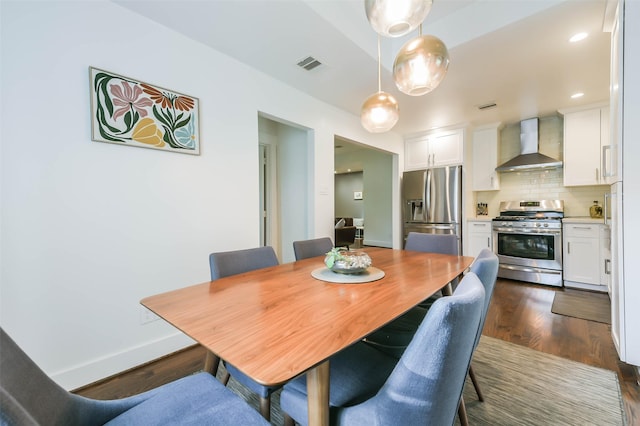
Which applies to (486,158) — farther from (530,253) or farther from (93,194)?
(93,194)

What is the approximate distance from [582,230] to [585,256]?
33 cm

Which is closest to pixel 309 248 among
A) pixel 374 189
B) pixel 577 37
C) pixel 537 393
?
pixel 537 393

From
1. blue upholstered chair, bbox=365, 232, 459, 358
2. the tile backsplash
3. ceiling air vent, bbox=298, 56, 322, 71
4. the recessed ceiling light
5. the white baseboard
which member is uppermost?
ceiling air vent, bbox=298, 56, 322, 71

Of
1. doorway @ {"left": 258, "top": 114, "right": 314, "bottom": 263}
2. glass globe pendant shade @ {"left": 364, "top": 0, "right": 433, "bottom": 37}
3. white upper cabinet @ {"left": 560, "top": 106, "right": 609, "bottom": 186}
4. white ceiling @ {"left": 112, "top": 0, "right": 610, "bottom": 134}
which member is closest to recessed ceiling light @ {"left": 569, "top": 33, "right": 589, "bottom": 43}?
white ceiling @ {"left": 112, "top": 0, "right": 610, "bottom": 134}

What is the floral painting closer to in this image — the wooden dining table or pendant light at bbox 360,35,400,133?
the wooden dining table

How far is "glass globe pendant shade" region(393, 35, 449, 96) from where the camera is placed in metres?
1.40

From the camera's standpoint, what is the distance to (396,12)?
1208 millimetres

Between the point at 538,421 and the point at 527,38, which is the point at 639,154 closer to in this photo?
the point at 527,38

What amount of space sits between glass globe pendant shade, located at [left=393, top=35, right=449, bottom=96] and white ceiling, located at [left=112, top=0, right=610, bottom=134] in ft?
2.81

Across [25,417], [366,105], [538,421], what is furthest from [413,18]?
[538,421]

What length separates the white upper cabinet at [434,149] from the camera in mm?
4348

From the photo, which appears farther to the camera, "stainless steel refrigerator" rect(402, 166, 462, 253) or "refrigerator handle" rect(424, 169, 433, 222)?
"refrigerator handle" rect(424, 169, 433, 222)

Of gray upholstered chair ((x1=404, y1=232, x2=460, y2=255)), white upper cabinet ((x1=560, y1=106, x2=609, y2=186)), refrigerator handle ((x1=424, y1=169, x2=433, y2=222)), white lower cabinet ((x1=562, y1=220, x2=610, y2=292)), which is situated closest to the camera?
gray upholstered chair ((x1=404, y1=232, x2=460, y2=255))

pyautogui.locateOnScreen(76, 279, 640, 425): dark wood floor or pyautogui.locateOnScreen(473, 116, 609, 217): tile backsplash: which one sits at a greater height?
pyautogui.locateOnScreen(473, 116, 609, 217): tile backsplash
